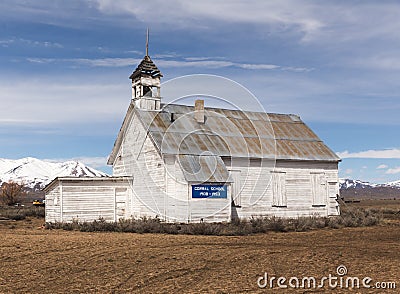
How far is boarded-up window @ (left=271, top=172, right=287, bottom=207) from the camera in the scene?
34.1 m

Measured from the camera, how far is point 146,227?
26.0 m

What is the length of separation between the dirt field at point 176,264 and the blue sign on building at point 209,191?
897 cm

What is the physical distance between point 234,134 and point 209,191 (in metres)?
6.43

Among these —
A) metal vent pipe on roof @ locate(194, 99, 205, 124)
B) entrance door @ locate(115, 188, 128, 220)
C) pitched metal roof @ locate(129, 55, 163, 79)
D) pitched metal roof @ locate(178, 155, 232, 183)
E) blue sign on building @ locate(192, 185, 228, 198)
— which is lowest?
entrance door @ locate(115, 188, 128, 220)

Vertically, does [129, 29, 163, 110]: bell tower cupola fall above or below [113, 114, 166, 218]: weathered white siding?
above

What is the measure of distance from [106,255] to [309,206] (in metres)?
22.1

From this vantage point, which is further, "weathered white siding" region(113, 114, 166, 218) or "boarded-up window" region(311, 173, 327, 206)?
"boarded-up window" region(311, 173, 327, 206)

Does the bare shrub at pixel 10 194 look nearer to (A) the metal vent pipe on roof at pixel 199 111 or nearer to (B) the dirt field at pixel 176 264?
(A) the metal vent pipe on roof at pixel 199 111

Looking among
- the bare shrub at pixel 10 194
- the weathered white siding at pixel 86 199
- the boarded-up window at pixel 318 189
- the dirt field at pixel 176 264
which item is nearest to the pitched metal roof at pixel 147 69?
the weathered white siding at pixel 86 199

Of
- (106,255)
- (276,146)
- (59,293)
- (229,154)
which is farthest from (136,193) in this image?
(59,293)

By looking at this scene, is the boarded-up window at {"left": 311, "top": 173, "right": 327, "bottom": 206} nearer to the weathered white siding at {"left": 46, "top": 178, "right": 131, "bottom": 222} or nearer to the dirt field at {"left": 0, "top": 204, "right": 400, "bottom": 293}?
the weathered white siding at {"left": 46, "top": 178, "right": 131, "bottom": 222}

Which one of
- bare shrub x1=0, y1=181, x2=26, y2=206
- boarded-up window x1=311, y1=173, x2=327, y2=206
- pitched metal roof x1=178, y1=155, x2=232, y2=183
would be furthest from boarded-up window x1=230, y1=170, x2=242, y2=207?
bare shrub x1=0, y1=181, x2=26, y2=206

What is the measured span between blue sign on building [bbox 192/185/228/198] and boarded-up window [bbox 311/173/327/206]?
27.5 ft

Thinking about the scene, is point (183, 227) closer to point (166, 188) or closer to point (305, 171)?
point (166, 188)
